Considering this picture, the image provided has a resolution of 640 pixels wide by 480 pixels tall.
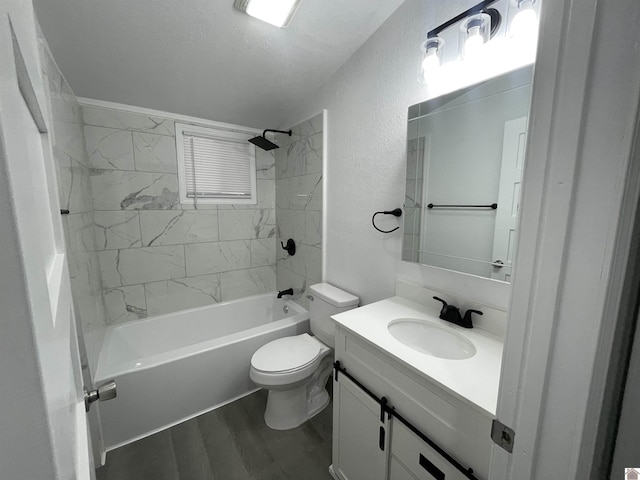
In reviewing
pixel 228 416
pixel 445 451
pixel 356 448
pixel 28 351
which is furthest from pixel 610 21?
pixel 228 416

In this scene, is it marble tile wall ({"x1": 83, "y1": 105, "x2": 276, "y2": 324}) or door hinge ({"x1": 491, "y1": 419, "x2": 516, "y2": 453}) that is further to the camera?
marble tile wall ({"x1": 83, "y1": 105, "x2": 276, "y2": 324})

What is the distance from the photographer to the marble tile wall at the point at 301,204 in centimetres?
215

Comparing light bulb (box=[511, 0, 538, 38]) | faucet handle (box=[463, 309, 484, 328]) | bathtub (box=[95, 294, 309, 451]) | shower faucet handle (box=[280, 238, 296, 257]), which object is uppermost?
light bulb (box=[511, 0, 538, 38])

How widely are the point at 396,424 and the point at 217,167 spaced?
2.40m

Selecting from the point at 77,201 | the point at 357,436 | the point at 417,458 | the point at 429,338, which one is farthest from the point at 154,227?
the point at 417,458

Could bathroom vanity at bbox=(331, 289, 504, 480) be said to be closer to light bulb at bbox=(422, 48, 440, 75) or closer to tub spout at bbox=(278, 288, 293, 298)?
light bulb at bbox=(422, 48, 440, 75)

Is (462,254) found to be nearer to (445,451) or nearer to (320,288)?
(445,451)

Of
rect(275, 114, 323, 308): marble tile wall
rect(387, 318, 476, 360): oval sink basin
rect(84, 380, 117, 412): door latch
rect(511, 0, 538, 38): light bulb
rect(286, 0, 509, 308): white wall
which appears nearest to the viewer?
rect(84, 380, 117, 412): door latch

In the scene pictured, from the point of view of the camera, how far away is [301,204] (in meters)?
2.38

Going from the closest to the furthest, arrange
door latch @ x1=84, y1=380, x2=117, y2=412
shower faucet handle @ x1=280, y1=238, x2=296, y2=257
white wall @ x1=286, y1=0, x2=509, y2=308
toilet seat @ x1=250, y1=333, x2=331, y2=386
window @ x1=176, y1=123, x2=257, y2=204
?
1. door latch @ x1=84, y1=380, x2=117, y2=412
2. white wall @ x1=286, y1=0, x2=509, y2=308
3. toilet seat @ x1=250, y1=333, x2=331, y2=386
4. window @ x1=176, y1=123, x2=257, y2=204
5. shower faucet handle @ x1=280, y1=238, x2=296, y2=257

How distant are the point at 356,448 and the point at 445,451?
52 centimetres

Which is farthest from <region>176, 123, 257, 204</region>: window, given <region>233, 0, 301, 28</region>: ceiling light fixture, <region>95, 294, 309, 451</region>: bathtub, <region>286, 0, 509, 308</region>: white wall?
<region>233, 0, 301, 28</region>: ceiling light fixture

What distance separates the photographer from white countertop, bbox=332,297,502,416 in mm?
795

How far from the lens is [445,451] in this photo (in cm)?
85
